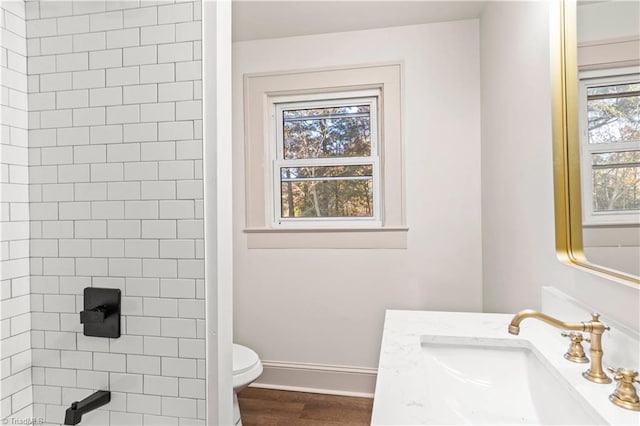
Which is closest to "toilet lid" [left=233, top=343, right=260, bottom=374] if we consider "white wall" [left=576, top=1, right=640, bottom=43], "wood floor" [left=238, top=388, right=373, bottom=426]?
"wood floor" [left=238, top=388, right=373, bottom=426]

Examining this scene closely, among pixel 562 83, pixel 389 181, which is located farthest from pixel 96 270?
pixel 389 181

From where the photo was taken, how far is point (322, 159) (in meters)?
2.38

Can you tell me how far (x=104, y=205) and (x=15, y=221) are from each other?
8.9 inches

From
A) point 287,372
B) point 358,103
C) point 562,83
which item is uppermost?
point 358,103

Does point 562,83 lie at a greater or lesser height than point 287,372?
greater

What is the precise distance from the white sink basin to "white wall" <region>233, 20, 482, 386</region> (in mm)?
1174

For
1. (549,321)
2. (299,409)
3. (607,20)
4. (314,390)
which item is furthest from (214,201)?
(314,390)

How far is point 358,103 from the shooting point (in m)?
2.33

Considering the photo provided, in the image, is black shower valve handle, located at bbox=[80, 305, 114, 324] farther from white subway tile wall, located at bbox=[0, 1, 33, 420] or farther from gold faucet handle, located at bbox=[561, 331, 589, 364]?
gold faucet handle, located at bbox=[561, 331, 589, 364]

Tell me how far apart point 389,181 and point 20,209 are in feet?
5.94

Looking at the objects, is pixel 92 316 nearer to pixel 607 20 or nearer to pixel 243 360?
pixel 243 360

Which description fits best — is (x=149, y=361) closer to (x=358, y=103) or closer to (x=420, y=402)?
(x=420, y=402)

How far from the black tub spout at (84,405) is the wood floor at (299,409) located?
1.37m

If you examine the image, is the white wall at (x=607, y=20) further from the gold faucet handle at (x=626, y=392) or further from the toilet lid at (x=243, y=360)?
the toilet lid at (x=243, y=360)
